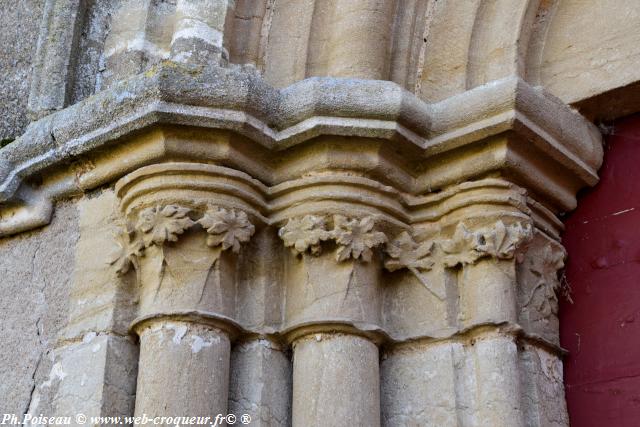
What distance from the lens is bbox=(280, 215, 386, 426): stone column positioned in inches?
101

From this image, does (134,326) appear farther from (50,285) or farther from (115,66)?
(115,66)

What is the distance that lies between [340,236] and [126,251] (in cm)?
58

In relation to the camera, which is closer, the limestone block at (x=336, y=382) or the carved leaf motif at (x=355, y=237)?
the limestone block at (x=336, y=382)

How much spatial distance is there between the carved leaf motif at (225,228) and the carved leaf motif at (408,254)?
1.25ft

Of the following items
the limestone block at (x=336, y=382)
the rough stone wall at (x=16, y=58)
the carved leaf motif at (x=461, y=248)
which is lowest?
the limestone block at (x=336, y=382)

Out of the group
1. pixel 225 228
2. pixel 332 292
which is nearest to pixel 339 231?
pixel 332 292

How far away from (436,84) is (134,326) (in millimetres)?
1114

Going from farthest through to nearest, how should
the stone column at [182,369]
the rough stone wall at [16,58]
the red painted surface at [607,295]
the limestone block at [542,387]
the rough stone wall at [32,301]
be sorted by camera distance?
the rough stone wall at [16,58], the rough stone wall at [32,301], the red painted surface at [607,295], the limestone block at [542,387], the stone column at [182,369]

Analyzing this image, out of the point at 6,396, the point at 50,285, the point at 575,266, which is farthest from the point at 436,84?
the point at 6,396

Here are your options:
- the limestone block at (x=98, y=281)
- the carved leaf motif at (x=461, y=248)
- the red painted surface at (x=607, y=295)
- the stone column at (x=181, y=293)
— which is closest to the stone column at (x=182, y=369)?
the stone column at (x=181, y=293)

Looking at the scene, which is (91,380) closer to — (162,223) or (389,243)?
(162,223)

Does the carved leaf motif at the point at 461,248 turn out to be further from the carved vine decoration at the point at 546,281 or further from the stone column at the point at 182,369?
the stone column at the point at 182,369

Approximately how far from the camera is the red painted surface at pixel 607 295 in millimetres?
2746

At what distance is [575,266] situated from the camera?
297 centimetres
